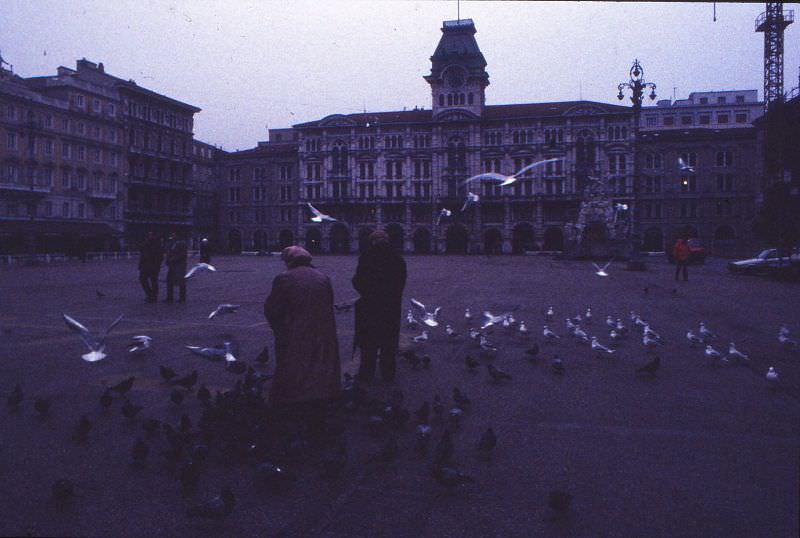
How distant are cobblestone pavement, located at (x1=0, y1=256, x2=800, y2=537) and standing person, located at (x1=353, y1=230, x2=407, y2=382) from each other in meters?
0.60

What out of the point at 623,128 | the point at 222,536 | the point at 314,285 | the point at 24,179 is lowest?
the point at 222,536

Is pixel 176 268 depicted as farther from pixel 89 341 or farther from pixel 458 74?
pixel 458 74

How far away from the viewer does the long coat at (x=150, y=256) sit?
560 inches

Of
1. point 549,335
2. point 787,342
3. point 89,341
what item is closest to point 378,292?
point 89,341

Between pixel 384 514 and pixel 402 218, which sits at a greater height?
pixel 402 218

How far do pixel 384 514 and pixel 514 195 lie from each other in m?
67.5

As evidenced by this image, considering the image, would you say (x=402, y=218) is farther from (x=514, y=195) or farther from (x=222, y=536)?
(x=222, y=536)

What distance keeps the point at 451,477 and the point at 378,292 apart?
10.2 feet

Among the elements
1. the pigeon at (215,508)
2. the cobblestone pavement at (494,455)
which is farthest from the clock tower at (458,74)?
the pigeon at (215,508)

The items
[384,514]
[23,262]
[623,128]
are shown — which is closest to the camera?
[384,514]

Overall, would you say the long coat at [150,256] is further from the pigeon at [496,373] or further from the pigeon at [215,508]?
the pigeon at [215,508]

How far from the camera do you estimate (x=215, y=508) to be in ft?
11.3

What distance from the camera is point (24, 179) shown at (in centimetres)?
4544

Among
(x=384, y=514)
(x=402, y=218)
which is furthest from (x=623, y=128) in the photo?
(x=384, y=514)
